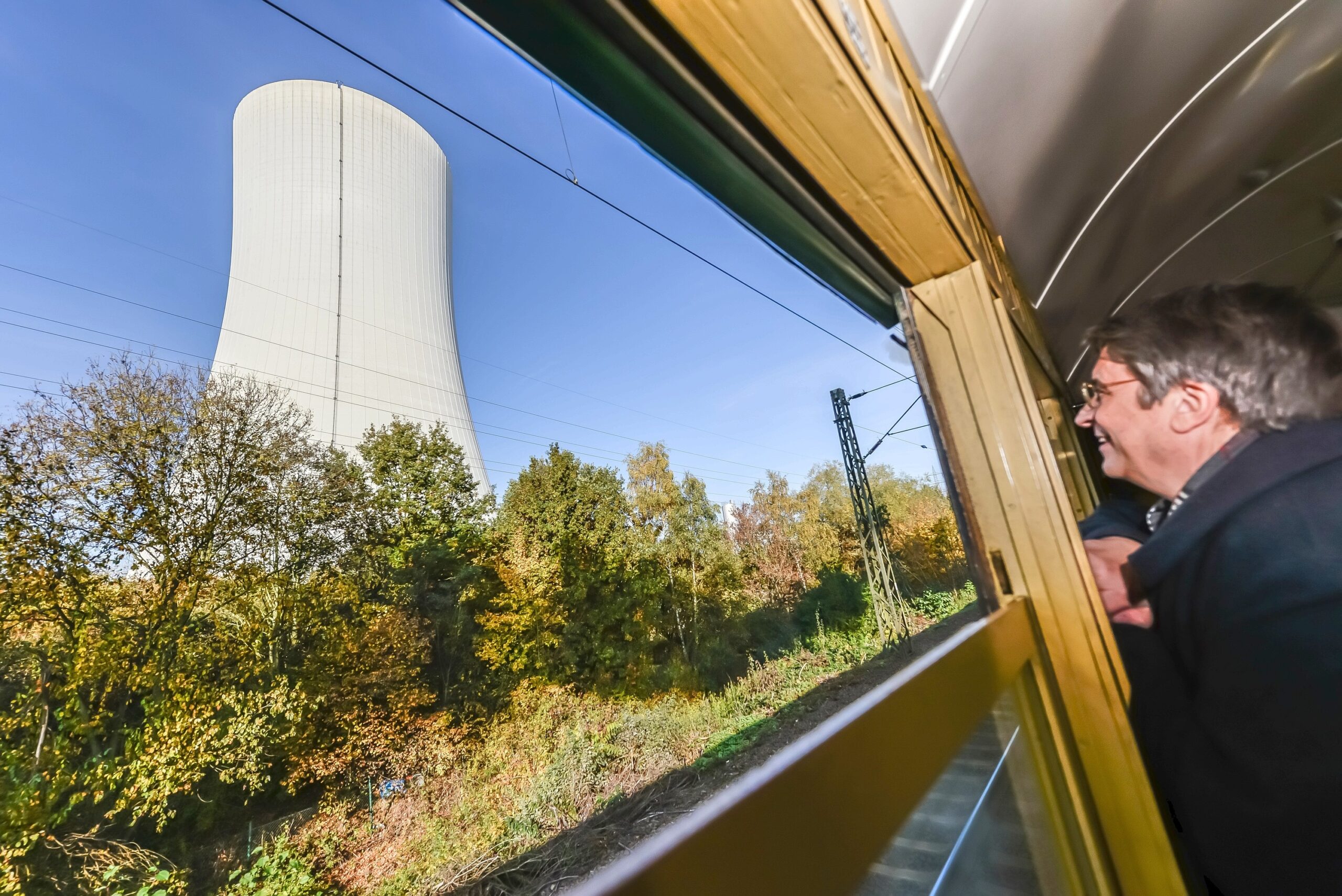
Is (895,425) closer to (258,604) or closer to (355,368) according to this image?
(258,604)

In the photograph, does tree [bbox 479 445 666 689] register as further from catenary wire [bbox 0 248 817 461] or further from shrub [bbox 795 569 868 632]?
shrub [bbox 795 569 868 632]

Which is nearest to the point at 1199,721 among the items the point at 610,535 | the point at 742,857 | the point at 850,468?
the point at 742,857

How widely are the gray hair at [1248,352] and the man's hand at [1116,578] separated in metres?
0.30

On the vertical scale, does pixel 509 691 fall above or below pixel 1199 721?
below

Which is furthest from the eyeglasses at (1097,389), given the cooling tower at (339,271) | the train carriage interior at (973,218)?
the cooling tower at (339,271)

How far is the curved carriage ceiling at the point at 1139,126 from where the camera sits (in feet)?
3.18

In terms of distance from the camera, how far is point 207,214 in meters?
3.35

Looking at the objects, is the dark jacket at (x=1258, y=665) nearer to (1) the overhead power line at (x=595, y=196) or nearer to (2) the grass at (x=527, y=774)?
(1) the overhead power line at (x=595, y=196)

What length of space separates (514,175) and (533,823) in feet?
15.0

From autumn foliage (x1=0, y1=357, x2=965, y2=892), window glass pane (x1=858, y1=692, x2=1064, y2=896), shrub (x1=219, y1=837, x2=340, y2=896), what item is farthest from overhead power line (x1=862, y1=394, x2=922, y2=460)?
shrub (x1=219, y1=837, x2=340, y2=896)

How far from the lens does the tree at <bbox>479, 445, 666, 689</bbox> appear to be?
4184 mm

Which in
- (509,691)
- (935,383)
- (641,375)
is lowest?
(509,691)

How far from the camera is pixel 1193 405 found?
745 millimetres

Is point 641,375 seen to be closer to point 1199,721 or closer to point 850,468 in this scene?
point 850,468
